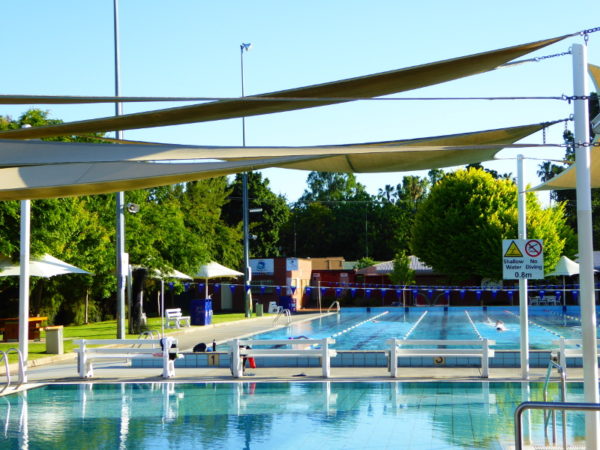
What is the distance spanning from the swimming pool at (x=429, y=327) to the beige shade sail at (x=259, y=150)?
18.0 metres

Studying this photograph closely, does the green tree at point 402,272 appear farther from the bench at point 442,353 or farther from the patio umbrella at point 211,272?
the bench at point 442,353

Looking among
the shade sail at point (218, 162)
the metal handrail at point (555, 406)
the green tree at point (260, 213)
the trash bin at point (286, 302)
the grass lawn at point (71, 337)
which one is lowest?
the grass lawn at point (71, 337)

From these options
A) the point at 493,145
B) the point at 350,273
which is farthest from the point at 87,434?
the point at 350,273

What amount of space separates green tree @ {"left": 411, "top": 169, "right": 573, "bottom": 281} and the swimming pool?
522 cm

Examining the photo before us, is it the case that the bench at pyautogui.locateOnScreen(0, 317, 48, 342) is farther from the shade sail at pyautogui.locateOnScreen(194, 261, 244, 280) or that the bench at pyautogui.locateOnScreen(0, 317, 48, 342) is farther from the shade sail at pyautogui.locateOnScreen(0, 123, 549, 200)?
the shade sail at pyautogui.locateOnScreen(0, 123, 549, 200)

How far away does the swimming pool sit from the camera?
97.1ft

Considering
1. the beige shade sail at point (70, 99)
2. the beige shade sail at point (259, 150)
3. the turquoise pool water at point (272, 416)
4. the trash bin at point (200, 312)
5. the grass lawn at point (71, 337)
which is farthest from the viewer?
the trash bin at point (200, 312)

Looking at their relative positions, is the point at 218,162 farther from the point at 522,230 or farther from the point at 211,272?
the point at 211,272

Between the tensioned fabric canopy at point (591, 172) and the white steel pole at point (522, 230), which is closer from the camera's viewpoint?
the tensioned fabric canopy at point (591, 172)

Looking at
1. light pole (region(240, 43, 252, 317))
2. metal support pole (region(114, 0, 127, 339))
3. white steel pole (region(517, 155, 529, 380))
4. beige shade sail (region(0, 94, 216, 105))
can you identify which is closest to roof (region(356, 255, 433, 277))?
light pole (region(240, 43, 252, 317))

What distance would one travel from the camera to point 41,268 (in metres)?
24.2

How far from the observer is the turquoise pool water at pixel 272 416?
10836mm

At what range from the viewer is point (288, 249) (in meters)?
83.7

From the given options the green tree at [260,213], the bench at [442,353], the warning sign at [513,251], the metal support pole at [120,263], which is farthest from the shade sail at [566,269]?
the green tree at [260,213]
